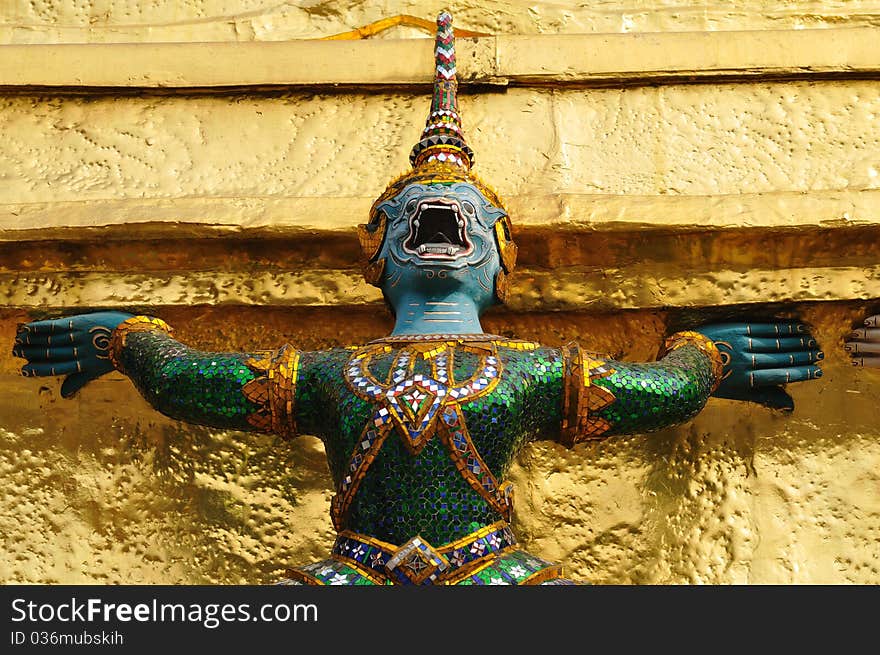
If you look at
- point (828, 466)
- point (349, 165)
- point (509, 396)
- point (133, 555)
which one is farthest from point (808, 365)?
point (133, 555)

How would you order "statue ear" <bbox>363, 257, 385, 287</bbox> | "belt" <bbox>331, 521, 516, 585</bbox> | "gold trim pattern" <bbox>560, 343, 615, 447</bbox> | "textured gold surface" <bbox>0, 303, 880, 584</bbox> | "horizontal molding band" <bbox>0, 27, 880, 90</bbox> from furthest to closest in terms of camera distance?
"horizontal molding band" <bbox>0, 27, 880, 90</bbox> → "textured gold surface" <bbox>0, 303, 880, 584</bbox> → "statue ear" <bbox>363, 257, 385, 287</bbox> → "gold trim pattern" <bbox>560, 343, 615, 447</bbox> → "belt" <bbox>331, 521, 516, 585</bbox>

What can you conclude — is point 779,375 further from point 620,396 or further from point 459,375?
point 459,375

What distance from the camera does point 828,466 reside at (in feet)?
12.2

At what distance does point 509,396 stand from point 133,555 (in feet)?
3.91

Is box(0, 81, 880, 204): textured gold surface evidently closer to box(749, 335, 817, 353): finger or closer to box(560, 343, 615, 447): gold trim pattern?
box(749, 335, 817, 353): finger

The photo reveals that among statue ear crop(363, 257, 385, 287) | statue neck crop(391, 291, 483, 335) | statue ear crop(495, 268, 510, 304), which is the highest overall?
statue ear crop(363, 257, 385, 287)

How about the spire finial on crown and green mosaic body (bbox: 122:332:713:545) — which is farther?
the spire finial on crown

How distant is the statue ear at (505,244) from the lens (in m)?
3.38

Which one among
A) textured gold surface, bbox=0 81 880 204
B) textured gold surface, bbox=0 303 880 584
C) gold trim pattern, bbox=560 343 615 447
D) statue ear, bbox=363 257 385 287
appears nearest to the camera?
gold trim pattern, bbox=560 343 615 447

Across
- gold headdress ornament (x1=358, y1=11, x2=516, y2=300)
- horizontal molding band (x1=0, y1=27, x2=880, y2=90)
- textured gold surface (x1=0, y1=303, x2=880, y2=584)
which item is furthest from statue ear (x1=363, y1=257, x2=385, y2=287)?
horizontal molding band (x1=0, y1=27, x2=880, y2=90)

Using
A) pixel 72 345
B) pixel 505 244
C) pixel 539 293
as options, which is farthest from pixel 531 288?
pixel 72 345

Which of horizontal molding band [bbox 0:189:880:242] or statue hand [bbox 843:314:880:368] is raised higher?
horizontal molding band [bbox 0:189:880:242]

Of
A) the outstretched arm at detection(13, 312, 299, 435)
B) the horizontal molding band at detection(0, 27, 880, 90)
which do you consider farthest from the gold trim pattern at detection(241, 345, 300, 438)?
the horizontal molding band at detection(0, 27, 880, 90)

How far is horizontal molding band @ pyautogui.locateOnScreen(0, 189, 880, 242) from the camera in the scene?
3.63 metres
